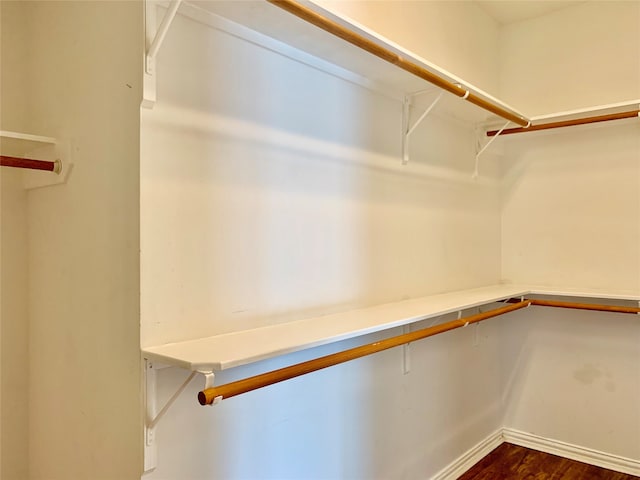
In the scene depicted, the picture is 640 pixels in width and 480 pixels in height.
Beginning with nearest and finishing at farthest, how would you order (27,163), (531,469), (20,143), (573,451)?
(27,163) → (20,143) → (531,469) → (573,451)

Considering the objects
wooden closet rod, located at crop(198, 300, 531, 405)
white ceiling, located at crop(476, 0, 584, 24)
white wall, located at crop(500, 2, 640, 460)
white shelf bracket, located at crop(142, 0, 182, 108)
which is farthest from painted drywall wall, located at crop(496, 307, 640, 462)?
white shelf bracket, located at crop(142, 0, 182, 108)

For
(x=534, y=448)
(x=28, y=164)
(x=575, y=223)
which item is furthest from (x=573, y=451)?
(x=28, y=164)

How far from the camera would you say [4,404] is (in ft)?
5.38

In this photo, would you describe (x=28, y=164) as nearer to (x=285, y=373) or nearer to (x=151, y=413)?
(x=151, y=413)

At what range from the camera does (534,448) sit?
284cm

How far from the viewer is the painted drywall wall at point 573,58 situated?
2.60 meters

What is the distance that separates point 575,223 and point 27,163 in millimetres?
2749

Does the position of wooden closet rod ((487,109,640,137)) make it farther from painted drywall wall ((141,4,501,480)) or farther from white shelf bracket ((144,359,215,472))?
white shelf bracket ((144,359,215,472))

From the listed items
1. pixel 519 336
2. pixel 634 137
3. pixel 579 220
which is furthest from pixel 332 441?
pixel 634 137

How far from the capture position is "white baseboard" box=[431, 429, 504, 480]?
2401mm

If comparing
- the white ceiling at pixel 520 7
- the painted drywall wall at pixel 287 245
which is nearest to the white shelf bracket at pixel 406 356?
the painted drywall wall at pixel 287 245

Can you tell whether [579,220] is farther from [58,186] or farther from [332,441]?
[58,186]

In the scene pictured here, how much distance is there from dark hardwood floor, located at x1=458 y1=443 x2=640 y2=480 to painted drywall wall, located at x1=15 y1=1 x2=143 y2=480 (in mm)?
1913

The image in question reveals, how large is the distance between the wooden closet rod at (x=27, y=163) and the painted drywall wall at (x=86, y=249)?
0.24 ft
